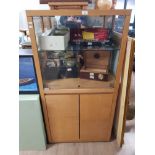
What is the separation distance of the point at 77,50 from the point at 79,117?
2.30ft

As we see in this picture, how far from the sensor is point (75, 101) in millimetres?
1634

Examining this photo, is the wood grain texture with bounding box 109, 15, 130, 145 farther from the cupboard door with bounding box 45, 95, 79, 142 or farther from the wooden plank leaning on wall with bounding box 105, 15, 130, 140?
the cupboard door with bounding box 45, 95, 79, 142

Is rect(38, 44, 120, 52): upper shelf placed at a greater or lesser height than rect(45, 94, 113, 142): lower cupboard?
greater

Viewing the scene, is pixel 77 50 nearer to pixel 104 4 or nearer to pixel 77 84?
pixel 77 84

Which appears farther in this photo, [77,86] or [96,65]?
[96,65]

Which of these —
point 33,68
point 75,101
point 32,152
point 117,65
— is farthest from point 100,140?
point 33,68

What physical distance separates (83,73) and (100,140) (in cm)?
82

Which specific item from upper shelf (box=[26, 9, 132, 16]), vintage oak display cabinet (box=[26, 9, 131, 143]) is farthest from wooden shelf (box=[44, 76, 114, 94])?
upper shelf (box=[26, 9, 132, 16])

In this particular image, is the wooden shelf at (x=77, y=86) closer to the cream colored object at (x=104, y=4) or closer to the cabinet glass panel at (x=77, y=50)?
the cabinet glass panel at (x=77, y=50)

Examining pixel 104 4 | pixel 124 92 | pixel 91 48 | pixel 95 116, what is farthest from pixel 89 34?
pixel 95 116

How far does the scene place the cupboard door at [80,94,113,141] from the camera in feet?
5.34

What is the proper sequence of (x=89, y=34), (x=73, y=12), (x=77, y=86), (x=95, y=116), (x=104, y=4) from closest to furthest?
(x=73, y=12), (x=104, y=4), (x=89, y=34), (x=77, y=86), (x=95, y=116)

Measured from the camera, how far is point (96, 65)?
68.2 inches
